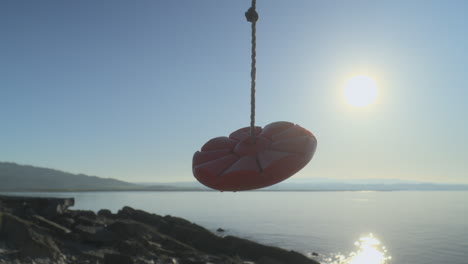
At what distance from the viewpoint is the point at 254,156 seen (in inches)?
193

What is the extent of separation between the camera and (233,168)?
4.65 m

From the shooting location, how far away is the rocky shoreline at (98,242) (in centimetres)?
1359

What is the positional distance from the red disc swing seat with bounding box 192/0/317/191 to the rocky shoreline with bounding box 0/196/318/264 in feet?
34.7

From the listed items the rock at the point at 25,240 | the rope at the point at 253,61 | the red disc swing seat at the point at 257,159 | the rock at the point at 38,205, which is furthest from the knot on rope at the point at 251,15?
the rock at the point at 38,205

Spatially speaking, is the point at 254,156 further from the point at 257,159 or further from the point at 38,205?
the point at 38,205

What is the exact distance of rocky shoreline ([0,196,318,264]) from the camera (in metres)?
13.6

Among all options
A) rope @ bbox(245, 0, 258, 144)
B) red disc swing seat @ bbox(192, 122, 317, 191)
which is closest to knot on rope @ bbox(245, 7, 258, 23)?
rope @ bbox(245, 0, 258, 144)

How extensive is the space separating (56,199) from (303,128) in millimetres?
18921

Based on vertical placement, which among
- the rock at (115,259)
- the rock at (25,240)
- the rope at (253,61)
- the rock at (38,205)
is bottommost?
the rock at (115,259)

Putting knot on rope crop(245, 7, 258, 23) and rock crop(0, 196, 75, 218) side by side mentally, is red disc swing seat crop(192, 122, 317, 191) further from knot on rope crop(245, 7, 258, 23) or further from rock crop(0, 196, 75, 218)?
rock crop(0, 196, 75, 218)

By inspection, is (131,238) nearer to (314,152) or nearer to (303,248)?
(314,152)

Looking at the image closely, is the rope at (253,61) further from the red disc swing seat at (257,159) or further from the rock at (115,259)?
the rock at (115,259)

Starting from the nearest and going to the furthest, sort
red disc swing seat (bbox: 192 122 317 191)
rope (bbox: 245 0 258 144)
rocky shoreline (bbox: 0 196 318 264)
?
red disc swing seat (bbox: 192 122 317 191) → rope (bbox: 245 0 258 144) → rocky shoreline (bbox: 0 196 318 264)

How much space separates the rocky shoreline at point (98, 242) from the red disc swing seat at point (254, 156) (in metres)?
10.6
